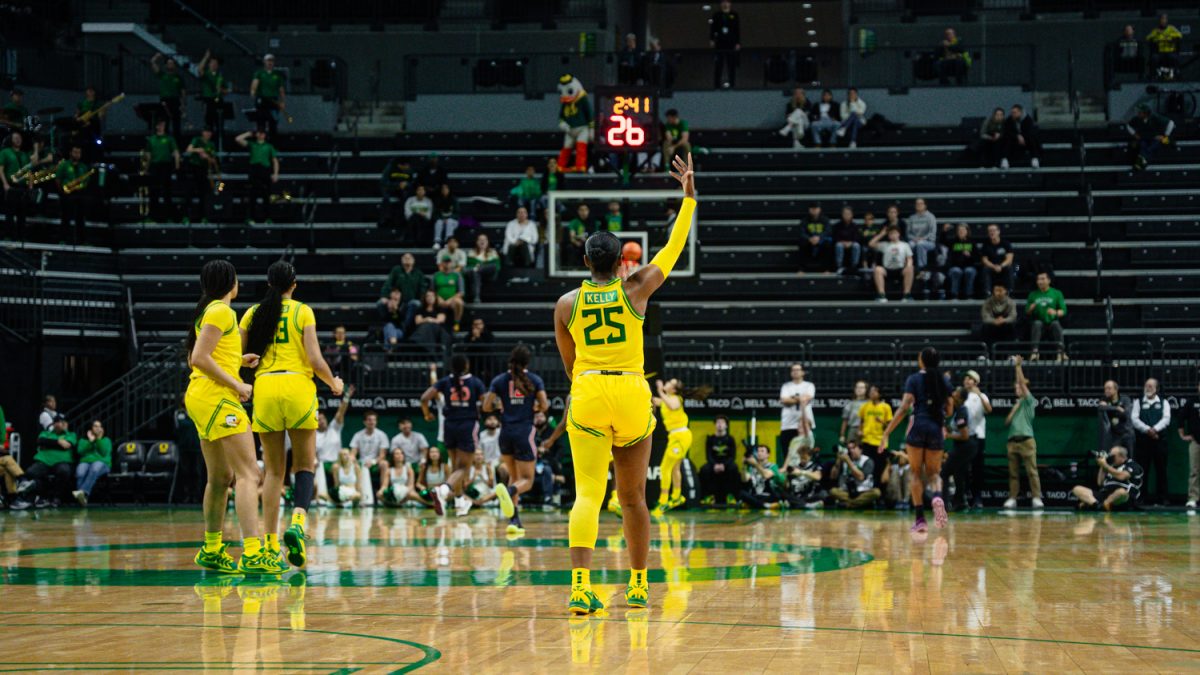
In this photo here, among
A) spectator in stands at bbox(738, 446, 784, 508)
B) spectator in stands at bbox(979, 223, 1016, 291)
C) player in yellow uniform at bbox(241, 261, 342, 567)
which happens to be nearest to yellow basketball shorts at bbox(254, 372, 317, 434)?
player in yellow uniform at bbox(241, 261, 342, 567)

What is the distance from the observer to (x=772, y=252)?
1107 inches

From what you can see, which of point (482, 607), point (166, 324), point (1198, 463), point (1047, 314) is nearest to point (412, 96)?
point (166, 324)

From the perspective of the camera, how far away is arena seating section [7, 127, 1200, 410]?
23.8m

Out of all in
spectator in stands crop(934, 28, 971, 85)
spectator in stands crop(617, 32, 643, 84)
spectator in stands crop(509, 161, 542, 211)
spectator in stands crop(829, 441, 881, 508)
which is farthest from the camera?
spectator in stands crop(934, 28, 971, 85)

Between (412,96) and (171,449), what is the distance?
12679 mm

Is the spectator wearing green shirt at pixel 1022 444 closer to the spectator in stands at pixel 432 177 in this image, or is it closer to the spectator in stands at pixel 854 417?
the spectator in stands at pixel 854 417

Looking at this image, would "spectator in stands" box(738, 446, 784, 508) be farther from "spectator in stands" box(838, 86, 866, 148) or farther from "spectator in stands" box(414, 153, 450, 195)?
"spectator in stands" box(838, 86, 866, 148)

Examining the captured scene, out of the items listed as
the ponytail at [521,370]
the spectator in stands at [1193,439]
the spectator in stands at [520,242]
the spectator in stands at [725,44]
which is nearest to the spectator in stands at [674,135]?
the spectator in stands at [520,242]

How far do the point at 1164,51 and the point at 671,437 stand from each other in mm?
16804

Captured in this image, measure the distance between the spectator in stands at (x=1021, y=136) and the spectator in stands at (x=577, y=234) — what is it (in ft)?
32.1

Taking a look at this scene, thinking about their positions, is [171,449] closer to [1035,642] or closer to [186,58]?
[186,58]

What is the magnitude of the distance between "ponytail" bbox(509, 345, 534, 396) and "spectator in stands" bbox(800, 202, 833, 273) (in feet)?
41.2

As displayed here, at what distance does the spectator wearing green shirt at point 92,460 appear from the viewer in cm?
2230

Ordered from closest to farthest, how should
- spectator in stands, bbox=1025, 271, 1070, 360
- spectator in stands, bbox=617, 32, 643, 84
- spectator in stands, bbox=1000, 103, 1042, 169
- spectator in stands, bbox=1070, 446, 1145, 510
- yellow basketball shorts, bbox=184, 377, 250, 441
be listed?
yellow basketball shorts, bbox=184, 377, 250, 441 < spectator in stands, bbox=1070, 446, 1145, 510 < spectator in stands, bbox=1025, 271, 1070, 360 < spectator in stands, bbox=1000, 103, 1042, 169 < spectator in stands, bbox=617, 32, 643, 84
